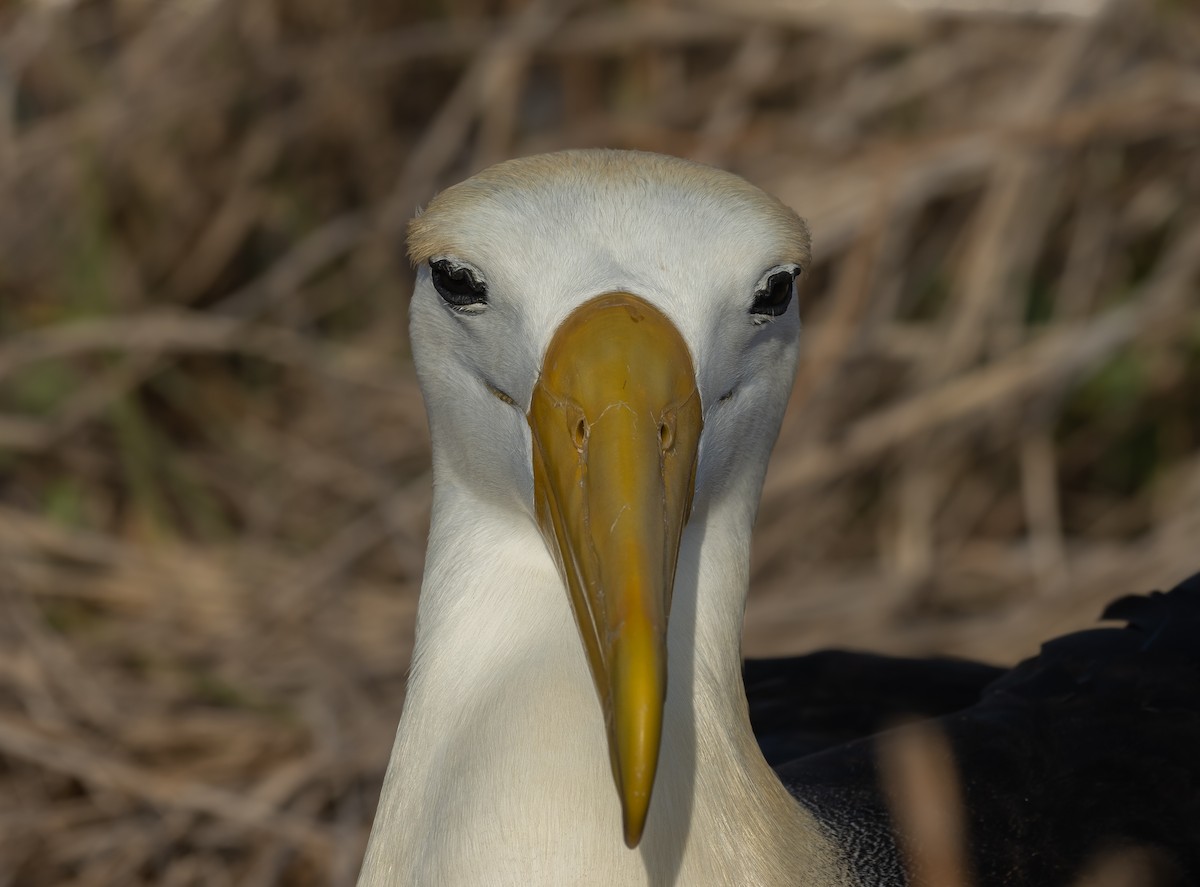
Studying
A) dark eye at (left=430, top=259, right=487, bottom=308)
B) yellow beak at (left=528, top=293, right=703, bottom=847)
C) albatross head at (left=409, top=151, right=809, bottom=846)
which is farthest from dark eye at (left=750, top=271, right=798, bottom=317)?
dark eye at (left=430, top=259, right=487, bottom=308)

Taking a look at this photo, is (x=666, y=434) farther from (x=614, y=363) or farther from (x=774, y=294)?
(x=774, y=294)

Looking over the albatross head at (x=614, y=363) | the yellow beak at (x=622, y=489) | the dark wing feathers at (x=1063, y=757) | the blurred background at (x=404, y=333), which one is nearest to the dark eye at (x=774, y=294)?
the albatross head at (x=614, y=363)

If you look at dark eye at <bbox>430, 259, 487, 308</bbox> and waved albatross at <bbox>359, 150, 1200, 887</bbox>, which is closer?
waved albatross at <bbox>359, 150, 1200, 887</bbox>

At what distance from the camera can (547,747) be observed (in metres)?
1.65

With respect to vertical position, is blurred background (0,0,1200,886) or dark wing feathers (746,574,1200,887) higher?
blurred background (0,0,1200,886)

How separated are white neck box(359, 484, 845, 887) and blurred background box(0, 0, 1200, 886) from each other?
1.47 meters

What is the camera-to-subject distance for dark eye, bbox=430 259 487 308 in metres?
1.72

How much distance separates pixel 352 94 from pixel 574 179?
3147mm

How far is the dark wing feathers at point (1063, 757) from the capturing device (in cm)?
193

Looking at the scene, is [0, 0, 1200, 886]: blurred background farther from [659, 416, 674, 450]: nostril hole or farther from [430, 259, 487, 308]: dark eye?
[659, 416, 674, 450]: nostril hole

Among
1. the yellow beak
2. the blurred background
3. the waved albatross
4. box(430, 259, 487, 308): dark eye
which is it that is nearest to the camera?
the yellow beak

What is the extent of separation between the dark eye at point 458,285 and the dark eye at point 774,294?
30cm

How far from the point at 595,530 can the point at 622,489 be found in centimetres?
5

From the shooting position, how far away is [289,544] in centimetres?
414
